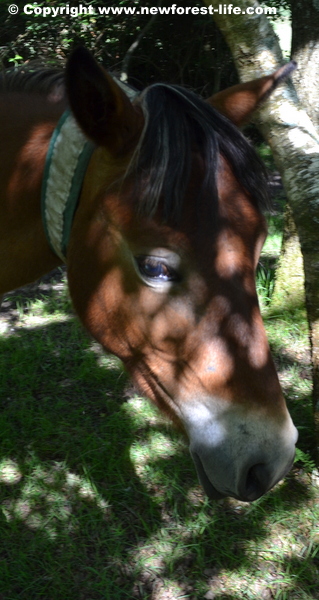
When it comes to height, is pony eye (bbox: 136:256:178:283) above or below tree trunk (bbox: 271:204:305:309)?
above

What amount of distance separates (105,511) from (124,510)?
0.10 m

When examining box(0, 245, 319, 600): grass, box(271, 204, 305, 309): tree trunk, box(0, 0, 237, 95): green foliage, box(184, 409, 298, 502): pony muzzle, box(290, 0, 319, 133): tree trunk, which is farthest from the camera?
box(0, 0, 237, 95): green foliage

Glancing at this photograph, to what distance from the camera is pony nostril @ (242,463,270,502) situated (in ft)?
4.97

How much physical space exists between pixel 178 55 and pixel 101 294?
586 centimetres

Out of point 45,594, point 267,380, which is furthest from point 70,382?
point 267,380

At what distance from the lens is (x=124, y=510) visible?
110 inches

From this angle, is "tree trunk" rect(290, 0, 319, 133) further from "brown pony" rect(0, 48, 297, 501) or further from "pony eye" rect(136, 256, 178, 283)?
"pony eye" rect(136, 256, 178, 283)

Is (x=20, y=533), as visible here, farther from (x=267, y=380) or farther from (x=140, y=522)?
(x=267, y=380)

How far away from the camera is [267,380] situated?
61.5 inches

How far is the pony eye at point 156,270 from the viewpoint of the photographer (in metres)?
1.59

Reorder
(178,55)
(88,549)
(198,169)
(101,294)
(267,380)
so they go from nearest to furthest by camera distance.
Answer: (267,380), (198,169), (101,294), (88,549), (178,55)

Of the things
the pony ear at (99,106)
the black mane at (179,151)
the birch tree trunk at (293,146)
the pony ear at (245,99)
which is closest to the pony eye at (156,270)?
the black mane at (179,151)

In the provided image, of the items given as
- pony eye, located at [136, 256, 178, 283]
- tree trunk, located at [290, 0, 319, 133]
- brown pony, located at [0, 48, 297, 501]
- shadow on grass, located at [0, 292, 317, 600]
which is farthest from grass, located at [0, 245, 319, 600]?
tree trunk, located at [290, 0, 319, 133]

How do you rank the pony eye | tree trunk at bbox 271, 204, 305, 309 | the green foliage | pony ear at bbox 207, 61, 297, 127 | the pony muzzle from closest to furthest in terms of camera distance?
the pony muzzle → the pony eye → pony ear at bbox 207, 61, 297, 127 → tree trunk at bbox 271, 204, 305, 309 → the green foliage
